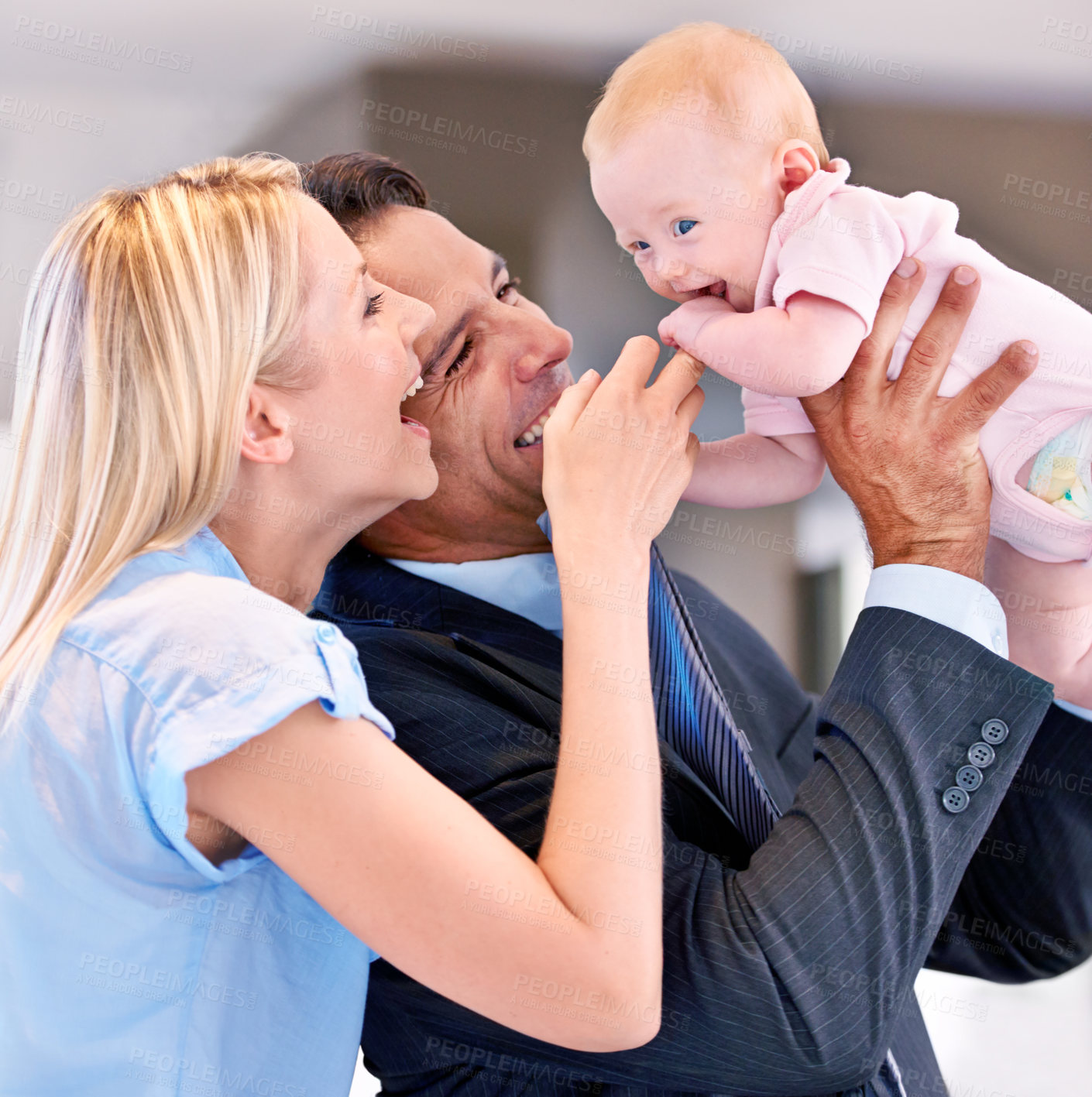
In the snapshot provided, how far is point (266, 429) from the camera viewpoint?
107 cm

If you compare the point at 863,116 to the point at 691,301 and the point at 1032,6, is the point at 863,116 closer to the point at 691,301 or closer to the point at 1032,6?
the point at 1032,6

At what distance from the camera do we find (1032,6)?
7.37 feet

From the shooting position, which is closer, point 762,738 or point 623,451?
point 623,451

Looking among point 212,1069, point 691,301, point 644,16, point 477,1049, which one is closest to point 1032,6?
point 644,16

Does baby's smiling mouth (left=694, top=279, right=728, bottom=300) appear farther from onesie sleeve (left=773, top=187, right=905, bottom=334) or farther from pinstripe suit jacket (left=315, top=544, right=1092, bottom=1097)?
pinstripe suit jacket (left=315, top=544, right=1092, bottom=1097)

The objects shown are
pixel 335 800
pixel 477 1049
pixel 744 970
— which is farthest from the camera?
pixel 477 1049

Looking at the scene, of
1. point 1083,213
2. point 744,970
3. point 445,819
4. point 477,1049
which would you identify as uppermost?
point 1083,213

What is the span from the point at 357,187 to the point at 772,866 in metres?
1.13

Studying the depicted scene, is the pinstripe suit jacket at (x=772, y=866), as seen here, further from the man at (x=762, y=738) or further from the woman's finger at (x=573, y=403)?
the woman's finger at (x=573, y=403)

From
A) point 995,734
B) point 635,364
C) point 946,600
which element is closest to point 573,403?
point 635,364

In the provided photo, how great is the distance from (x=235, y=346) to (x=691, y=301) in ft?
1.78

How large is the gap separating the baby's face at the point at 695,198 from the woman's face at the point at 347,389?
1.02ft

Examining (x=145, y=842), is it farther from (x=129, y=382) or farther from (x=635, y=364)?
(x=635, y=364)

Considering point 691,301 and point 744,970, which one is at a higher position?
point 691,301
